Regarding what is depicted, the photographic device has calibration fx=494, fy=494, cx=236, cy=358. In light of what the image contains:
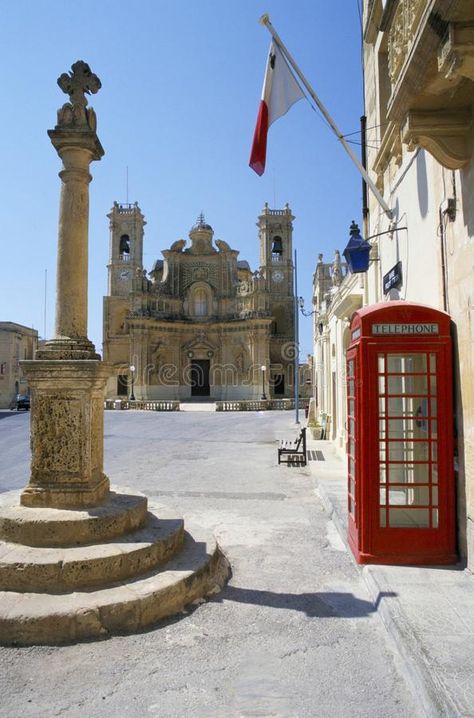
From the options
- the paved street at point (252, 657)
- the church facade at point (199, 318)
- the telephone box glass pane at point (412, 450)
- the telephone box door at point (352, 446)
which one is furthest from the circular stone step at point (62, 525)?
the church facade at point (199, 318)

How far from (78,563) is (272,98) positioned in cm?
640

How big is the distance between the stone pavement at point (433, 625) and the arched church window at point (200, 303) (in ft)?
153

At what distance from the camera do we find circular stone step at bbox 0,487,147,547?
4555 mm

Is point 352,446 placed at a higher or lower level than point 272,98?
lower

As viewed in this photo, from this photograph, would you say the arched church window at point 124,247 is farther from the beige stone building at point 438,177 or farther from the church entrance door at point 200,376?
the beige stone building at point 438,177

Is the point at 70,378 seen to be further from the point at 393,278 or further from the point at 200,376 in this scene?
the point at 200,376

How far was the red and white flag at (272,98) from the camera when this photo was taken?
6855 millimetres

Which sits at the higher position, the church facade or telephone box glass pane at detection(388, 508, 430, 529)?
the church facade

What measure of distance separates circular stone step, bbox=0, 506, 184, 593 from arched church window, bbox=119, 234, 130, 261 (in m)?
48.8

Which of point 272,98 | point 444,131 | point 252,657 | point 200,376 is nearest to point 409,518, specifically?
point 252,657

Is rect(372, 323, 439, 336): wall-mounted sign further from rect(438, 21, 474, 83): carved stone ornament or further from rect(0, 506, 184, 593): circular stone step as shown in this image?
rect(0, 506, 184, 593): circular stone step

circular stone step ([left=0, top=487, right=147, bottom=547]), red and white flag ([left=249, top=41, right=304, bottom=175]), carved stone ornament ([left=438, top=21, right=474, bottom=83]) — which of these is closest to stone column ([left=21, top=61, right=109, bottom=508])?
circular stone step ([left=0, top=487, right=147, bottom=547])

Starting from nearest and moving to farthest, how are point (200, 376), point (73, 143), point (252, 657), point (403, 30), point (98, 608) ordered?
point (252, 657), point (98, 608), point (403, 30), point (73, 143), point (200, 376)

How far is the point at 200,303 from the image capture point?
2009 inches
